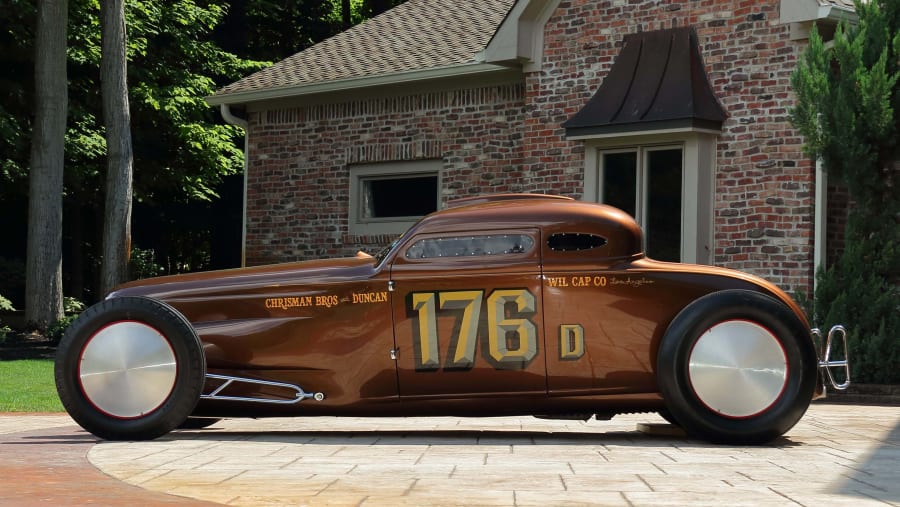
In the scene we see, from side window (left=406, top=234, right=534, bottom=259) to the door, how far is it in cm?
1

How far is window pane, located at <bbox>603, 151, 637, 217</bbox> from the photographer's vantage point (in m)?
14.7

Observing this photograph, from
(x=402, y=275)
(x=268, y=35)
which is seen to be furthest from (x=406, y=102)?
(x=268, y=35)

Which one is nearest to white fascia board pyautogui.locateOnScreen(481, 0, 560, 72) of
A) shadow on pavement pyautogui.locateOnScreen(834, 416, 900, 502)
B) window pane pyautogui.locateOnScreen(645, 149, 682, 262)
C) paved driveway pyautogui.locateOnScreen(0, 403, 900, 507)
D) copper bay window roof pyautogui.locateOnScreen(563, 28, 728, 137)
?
copper bay window roof pyautogui.locateOnScreen(563, 28, 728, 137)

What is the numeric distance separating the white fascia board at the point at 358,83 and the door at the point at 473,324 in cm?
899

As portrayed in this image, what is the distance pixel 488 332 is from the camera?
23.7 feet

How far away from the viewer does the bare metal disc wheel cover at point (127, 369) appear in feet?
23.6

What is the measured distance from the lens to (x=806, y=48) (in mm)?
12758

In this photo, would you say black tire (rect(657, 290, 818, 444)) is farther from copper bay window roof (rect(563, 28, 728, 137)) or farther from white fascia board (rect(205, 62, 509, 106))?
white fascia board (rect(205, 62, 509, 106))

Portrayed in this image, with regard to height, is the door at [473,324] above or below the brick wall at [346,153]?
below

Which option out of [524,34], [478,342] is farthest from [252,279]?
[524,34]

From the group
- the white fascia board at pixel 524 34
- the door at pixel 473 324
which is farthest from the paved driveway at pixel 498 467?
the white fascia board at pixel 524 34

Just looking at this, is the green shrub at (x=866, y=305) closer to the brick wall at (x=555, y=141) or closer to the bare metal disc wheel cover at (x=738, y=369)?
the brick wall at (x=555, y=141)

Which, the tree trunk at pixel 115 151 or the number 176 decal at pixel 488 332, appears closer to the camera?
the number 176 decal at pixel 488 332

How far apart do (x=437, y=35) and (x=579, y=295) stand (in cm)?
1210
